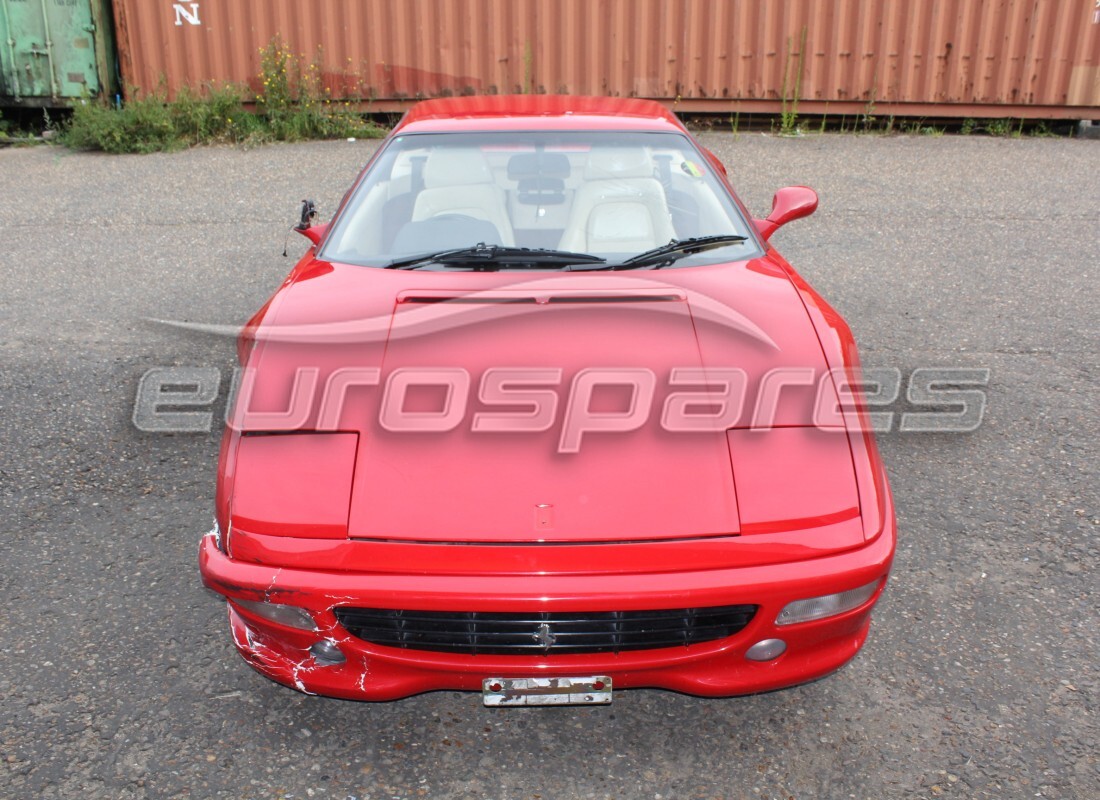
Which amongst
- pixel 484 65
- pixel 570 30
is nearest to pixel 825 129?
pixel 570 30

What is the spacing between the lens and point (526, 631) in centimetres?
232

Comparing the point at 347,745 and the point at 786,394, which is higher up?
the point at 786,394

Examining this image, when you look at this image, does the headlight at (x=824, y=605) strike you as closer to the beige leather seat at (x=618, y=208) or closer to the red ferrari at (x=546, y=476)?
the red ferrari at (x=546, y=476)

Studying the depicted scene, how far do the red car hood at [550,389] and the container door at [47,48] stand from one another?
9.49 meters

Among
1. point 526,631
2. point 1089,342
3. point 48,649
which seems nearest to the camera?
point 526,631

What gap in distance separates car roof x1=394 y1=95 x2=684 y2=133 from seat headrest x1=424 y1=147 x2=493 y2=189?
135 mm

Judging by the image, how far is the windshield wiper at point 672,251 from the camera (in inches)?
131

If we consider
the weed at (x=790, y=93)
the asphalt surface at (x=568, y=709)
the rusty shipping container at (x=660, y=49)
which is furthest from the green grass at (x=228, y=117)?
the weed at (x=790, y=93)

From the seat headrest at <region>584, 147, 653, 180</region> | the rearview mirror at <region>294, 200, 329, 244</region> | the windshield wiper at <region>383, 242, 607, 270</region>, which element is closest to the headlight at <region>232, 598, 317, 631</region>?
the windshield wiper at <region>383, 242, 607, 270</region>

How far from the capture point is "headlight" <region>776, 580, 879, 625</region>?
2.36m

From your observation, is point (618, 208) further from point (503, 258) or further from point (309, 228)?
point (309, 228)

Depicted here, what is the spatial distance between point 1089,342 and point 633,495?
13.5 feet

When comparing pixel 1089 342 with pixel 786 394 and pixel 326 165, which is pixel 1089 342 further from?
pixel 326 165
